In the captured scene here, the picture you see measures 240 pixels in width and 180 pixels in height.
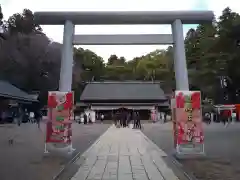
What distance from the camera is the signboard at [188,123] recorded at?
1191cm

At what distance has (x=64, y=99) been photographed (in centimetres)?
Result: 1245

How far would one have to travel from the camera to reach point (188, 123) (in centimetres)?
1194

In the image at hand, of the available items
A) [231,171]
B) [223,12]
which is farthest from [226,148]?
[223,12]

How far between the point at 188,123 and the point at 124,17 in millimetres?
4156

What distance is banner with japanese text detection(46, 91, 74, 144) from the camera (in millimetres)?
12383

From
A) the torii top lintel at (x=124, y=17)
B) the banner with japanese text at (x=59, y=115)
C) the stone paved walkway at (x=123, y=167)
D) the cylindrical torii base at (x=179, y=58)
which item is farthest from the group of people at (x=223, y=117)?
the banner with japanese text at (x=59, y=115)

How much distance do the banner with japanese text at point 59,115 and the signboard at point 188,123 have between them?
3.62m

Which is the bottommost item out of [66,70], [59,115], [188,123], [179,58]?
[188,123]

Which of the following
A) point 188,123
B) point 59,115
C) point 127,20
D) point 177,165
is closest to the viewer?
point 177,165

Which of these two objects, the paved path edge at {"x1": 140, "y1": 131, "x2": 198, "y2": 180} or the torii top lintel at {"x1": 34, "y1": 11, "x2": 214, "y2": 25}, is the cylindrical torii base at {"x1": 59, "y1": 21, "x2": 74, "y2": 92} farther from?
the paved path edge at {"x1": 140, "y1": 131, "x2": 198, "y2": 180}

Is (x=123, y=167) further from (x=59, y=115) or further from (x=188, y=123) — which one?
(x=59, y=115)

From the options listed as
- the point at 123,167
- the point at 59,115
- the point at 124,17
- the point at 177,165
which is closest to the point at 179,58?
the point at 124,17

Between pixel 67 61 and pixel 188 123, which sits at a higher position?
pixel 67 61

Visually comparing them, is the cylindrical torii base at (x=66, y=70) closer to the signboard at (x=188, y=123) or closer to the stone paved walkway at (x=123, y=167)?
the stone paved walkway at (x=123, y=167)
